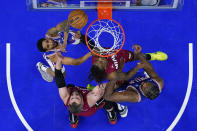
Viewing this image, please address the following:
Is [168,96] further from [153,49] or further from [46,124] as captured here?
[46,124]

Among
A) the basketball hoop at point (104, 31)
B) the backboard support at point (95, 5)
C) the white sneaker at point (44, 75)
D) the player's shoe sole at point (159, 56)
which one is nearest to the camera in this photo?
the basketball hoop at point (104, 31)

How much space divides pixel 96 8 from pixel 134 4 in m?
0.89

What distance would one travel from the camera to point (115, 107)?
4680 millimetres

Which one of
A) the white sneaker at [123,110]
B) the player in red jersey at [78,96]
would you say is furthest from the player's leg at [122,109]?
the player in red jersey at [78,96]

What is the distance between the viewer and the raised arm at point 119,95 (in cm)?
376

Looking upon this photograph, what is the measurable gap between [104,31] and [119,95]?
1682 mm

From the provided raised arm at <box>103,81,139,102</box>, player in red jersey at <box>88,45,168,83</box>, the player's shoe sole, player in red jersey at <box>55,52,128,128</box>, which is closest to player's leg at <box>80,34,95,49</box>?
player in red jersey at <box>88,45,168,83</box>

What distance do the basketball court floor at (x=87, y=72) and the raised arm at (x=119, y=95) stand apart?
2.25 ft

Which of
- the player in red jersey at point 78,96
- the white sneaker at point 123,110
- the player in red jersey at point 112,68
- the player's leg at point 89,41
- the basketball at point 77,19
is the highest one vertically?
the basketball at point 77,19

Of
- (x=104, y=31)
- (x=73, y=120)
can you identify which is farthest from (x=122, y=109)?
(x=104, y=31)

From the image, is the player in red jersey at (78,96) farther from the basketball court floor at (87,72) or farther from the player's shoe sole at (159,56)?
the player's shoe sole at (159,56)

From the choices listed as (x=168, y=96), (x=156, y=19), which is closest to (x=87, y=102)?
(x=168, y=96)

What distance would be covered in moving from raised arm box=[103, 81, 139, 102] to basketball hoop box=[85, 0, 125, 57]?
2.11ft

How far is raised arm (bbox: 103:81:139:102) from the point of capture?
148 inches
